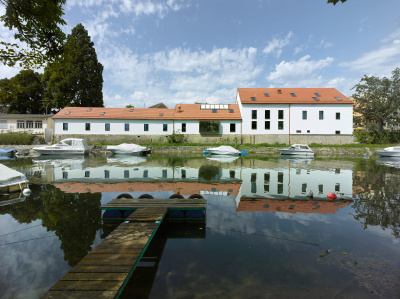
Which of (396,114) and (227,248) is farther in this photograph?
(396,114)

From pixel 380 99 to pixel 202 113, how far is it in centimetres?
3504

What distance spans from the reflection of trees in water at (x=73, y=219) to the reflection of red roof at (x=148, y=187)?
0.98 m

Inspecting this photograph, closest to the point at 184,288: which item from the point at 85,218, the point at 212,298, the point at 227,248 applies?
the point at 212,298

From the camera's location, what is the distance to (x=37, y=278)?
446 centimetres

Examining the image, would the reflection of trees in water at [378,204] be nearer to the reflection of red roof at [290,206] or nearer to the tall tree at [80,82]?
the reflection of red roof at [290,206]

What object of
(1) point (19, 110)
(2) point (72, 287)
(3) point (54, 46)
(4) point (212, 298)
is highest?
(1) point (19, 110)

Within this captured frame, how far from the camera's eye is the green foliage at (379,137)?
41375 millimetres

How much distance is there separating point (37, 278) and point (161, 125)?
3510 cm

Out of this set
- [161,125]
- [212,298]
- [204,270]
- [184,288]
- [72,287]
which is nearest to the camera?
[72,287]

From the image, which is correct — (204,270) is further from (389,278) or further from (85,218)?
(85,218)

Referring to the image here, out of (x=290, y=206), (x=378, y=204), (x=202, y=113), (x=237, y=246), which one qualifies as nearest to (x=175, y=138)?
(x=202, y=113)

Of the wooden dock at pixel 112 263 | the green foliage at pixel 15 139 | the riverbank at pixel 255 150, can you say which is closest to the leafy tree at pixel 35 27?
the wooden dock at pixel 112 263

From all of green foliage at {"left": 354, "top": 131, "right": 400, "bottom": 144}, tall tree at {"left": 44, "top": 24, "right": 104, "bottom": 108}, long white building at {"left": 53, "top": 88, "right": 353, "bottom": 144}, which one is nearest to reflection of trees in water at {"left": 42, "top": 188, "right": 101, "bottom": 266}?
long white building at {"left": 53, "top": 88, "right": 353, "bottom": 144}

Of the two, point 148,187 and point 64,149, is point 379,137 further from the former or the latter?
point 64,149
